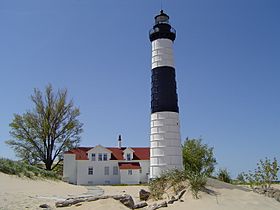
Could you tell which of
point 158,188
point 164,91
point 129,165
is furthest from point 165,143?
point 129,165

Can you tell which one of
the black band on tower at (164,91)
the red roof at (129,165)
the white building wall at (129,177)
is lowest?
the white building wall at (129,177)

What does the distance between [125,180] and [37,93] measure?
15.0 meters

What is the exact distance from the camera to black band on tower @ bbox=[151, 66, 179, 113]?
2203cm

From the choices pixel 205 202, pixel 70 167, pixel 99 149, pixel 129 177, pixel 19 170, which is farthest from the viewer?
pixel 99 149

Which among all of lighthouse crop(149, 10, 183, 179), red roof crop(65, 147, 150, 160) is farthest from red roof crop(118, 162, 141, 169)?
lighthouse crop(149, 10, 183, 179)

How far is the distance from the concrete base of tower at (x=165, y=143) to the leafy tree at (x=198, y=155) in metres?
13.0

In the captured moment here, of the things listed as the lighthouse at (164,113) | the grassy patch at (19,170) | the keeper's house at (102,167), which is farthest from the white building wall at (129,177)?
the lighthouse at (164,113)

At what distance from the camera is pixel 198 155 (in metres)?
35.1

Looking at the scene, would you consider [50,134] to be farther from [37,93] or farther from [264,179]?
[264,179]

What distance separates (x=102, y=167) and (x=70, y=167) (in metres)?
4.01

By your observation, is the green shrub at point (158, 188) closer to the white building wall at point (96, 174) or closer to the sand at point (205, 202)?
the sand at point (205, 202)

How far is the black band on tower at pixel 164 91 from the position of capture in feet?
72.3

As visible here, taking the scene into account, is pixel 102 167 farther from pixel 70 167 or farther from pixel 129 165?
pixel 70 167

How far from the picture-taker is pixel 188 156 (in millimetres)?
34688
